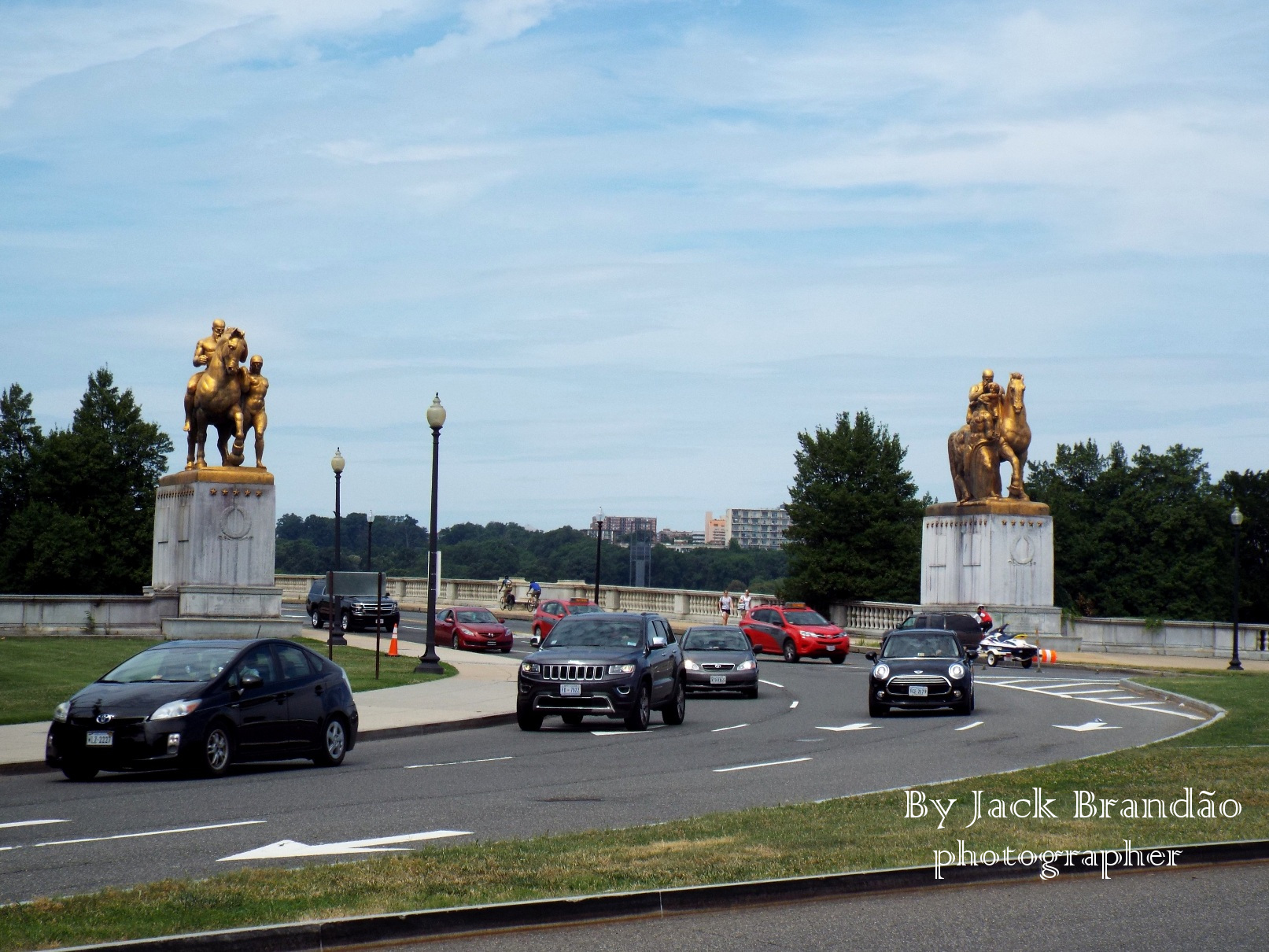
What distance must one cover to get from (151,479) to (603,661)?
61168mm

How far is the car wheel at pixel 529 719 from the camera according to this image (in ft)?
73.4

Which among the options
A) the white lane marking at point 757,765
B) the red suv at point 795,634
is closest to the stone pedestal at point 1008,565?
the red suv at point 795,634

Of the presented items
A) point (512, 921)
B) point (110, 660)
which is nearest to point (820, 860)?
point (512, 921)

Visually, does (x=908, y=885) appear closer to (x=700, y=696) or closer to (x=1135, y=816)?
(x=1135, y=816)

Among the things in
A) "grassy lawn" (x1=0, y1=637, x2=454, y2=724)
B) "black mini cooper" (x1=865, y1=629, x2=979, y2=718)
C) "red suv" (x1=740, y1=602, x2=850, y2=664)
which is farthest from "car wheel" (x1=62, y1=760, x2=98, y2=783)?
"red suv" (x1=740, y1=602, x2=850, y2=664)

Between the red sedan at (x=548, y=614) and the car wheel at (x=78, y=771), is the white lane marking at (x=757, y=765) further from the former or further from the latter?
the red sedan at (x=548, y=614)

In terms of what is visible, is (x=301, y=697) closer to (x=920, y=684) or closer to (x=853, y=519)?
(x=920, y=684)

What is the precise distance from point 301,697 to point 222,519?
26062mm

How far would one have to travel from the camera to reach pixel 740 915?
334 inches

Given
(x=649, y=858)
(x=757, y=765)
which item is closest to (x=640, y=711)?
(x=757, y=765)

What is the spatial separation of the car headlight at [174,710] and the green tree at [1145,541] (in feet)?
245

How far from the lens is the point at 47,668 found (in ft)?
96.2

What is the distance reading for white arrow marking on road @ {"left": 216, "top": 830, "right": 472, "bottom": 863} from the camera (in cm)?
1035

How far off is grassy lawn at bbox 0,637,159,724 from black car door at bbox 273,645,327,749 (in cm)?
564
